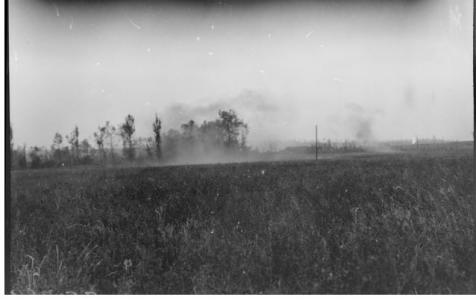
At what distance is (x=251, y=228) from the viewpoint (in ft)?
12.0

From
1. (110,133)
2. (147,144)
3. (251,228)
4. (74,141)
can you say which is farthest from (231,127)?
(74,141)

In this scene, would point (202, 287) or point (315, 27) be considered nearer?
point (202, 287)

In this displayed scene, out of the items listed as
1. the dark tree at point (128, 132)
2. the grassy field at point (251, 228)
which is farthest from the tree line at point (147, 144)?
the grassy field at point (251, 228)

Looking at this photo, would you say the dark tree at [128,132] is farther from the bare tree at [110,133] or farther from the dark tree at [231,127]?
the dark tree at [231,127]

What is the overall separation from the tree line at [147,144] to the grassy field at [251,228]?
14 cm

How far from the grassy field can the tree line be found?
0.46 ft

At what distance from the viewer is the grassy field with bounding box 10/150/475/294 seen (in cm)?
353

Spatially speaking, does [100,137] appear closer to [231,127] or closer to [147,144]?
[147,144]

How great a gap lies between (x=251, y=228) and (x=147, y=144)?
1.41m

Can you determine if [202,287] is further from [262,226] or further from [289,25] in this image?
[289,25]

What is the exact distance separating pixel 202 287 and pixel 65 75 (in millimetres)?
2607

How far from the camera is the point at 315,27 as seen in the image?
380 centimetres

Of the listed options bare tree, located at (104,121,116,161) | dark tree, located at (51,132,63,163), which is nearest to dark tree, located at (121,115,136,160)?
bare tree, located at (104,121,116,161)

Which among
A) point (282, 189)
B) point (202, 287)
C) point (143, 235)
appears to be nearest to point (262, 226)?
point (282, 189)
